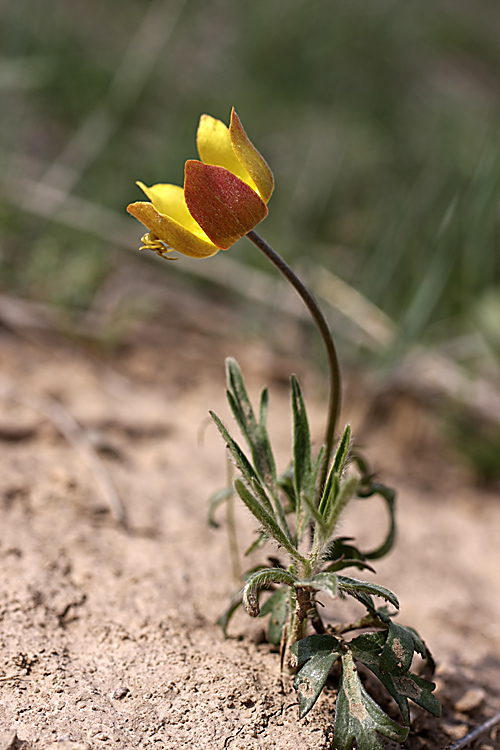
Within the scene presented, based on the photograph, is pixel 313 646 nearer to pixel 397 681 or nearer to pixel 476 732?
pixel 397 681

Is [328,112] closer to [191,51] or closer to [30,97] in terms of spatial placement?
[191,51]

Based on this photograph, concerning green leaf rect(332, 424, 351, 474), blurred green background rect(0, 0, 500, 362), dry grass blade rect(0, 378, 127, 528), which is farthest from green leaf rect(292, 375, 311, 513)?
blurred green background rect(0, 0, 500, 362)

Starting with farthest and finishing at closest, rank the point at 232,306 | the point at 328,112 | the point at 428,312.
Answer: the point at 328,112, the point at 232,306, the point at 428,312

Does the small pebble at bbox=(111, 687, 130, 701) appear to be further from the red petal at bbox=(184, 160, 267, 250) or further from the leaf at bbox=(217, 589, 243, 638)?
the red petal at bbox=(184, 160, 267, 250)

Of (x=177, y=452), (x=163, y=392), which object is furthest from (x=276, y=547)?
(x=163, y=392)

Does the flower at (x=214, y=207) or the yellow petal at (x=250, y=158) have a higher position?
the yellow petal at (x=250, y=158)

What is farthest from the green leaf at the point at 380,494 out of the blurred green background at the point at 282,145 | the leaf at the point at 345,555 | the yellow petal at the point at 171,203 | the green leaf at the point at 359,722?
the blurred green background at the point at 282,145

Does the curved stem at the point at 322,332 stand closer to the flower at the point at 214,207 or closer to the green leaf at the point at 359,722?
the flower at the point at 214,207

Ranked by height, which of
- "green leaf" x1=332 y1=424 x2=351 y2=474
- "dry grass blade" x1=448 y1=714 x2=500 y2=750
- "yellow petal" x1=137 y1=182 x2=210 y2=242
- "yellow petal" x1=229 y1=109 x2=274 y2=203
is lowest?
"dry grass blade" x1=448 y1=714 x2=500 y2=750
